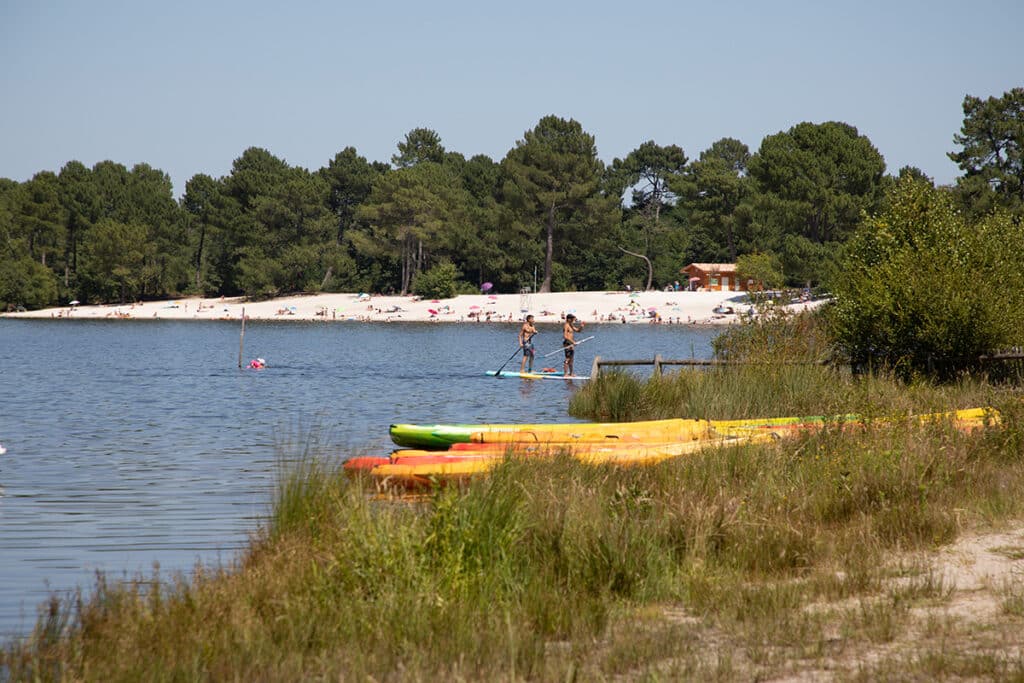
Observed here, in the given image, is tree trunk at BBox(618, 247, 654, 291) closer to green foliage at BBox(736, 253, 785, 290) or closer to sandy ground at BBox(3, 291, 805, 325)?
sandy ground at BBox(3, 291, 805, 325)

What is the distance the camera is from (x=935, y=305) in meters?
21.4

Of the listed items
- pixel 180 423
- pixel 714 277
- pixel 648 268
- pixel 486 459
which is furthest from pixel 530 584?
pixel 648 268

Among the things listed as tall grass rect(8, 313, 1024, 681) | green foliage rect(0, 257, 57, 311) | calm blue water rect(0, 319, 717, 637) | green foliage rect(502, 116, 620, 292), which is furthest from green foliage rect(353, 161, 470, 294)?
tall grass rect(8, 313, 1024, 681)

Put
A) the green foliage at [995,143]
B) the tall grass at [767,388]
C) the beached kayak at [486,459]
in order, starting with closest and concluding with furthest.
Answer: the beached kayak at [486,459] < the tall grass at [767,388] < the green foliage at [995,143]

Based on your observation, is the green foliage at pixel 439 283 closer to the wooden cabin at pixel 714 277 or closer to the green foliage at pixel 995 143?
the wooden cabin at pixel 714 277

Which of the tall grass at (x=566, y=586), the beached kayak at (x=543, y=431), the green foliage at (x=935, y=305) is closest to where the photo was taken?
the tall grass at (x=566, y=586)

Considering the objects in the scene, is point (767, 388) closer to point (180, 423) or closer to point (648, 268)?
point (180, 423)

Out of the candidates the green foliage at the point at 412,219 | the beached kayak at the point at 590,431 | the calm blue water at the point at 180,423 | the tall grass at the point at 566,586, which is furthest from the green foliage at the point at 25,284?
the tall grass at the point at 566,586

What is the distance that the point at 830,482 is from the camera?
10.4 m

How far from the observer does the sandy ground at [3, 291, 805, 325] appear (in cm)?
9675

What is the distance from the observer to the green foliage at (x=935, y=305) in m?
21.2

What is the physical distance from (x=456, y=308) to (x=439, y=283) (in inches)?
Answer: 189

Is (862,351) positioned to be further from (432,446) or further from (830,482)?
(830,482)

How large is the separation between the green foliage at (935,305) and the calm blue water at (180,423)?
7014 millimetres
